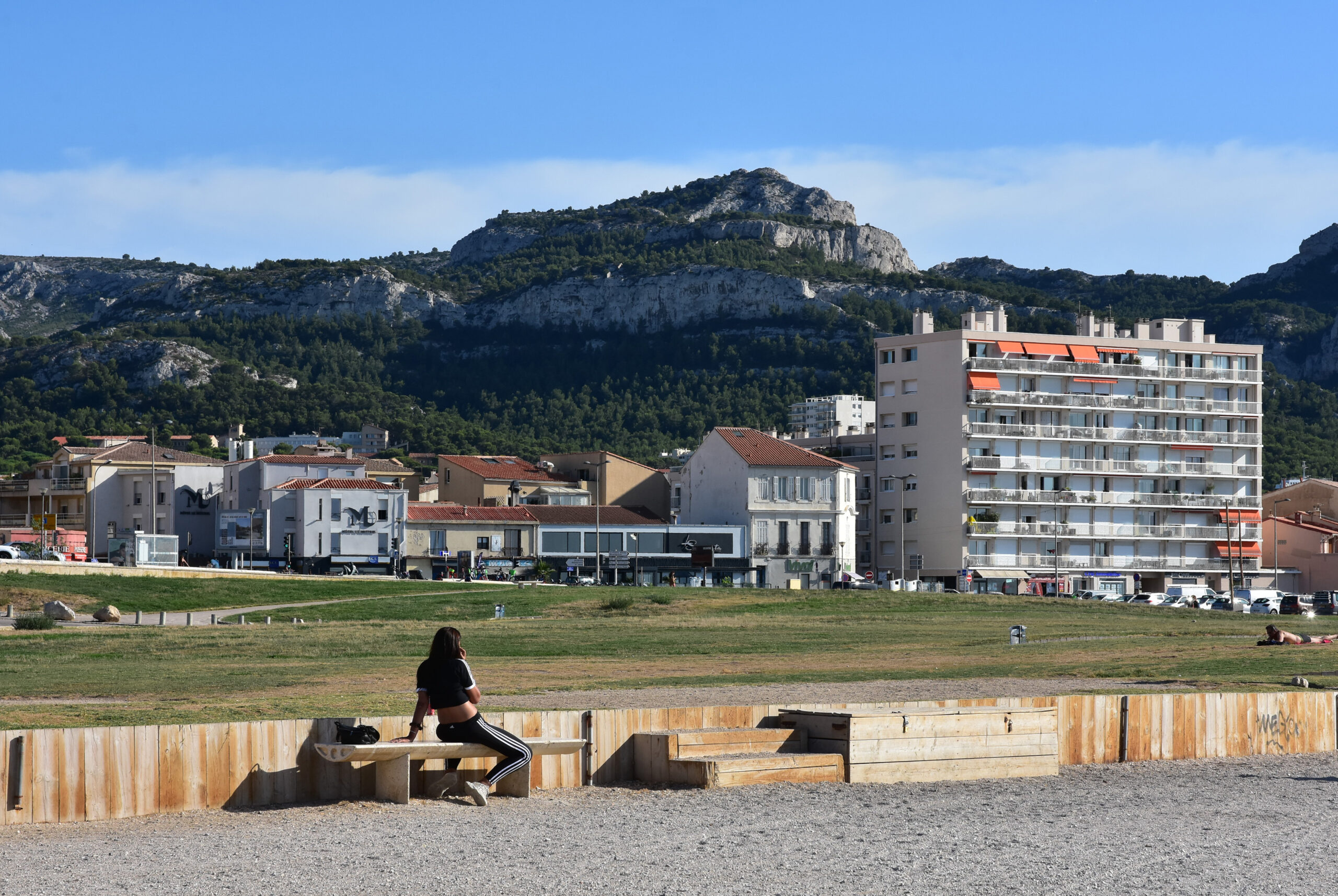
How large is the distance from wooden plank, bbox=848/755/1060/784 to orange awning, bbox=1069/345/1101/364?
101 m

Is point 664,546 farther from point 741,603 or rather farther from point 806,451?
point 741,603

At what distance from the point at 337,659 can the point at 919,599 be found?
45.8 meters

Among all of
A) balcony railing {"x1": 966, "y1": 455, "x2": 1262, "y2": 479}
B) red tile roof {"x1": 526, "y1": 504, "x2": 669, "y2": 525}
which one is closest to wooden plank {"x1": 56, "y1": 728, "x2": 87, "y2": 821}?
red tile roof {"x1": 526, "y1": 504, "x2": 669, "y2": 525}

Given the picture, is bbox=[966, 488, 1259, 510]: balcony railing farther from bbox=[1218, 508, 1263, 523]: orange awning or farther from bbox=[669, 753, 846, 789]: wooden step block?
bbox=[669, 753, 846, 789]: wooden step block

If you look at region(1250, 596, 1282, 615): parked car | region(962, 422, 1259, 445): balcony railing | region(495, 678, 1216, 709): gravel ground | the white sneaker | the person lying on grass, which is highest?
region(962, 422, 1259, 445): balcony railing

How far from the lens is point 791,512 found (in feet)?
347

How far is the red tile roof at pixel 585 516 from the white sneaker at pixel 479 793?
90176 mm

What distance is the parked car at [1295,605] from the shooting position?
3423 inches

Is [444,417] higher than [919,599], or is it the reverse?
[444,417]

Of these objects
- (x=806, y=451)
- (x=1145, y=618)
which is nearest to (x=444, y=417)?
(x=806, y=451)

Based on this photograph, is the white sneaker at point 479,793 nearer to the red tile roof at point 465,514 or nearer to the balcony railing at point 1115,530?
the red tile roof at point 465,514

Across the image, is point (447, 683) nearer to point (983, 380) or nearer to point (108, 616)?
point (108, 616)

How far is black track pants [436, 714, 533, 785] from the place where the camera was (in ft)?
48.3

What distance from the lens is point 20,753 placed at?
12984mm
